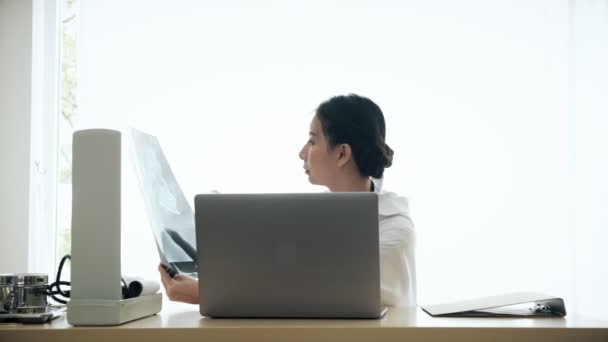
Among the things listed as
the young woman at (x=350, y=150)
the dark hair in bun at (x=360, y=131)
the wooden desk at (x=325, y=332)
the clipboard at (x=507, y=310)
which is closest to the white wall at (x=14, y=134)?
the young woman at (x=350, y=150)

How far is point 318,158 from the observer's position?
2123 millimetres

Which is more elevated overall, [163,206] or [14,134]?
[14,134]

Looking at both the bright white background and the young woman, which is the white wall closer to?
the bright white background

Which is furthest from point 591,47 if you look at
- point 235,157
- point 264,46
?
point 235,157

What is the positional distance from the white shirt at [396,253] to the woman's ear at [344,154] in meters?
0.18

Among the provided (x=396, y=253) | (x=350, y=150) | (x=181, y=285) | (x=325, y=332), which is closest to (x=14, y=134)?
(x=350, y=150)

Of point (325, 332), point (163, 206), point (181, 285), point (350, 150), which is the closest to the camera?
point (325, 332)

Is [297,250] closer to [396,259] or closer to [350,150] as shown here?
[396,259]

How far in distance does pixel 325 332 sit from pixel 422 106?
243 cm

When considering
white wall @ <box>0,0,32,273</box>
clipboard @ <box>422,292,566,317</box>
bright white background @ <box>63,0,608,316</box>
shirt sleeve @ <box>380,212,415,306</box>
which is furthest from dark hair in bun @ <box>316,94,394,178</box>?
white wall @ <box>0,0,32,273</box>

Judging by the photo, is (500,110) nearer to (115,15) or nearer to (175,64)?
(175,64)

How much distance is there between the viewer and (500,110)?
10.9ft

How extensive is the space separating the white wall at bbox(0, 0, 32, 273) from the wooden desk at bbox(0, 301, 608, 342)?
2.41 meters

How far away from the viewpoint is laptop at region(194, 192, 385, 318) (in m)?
1.11
